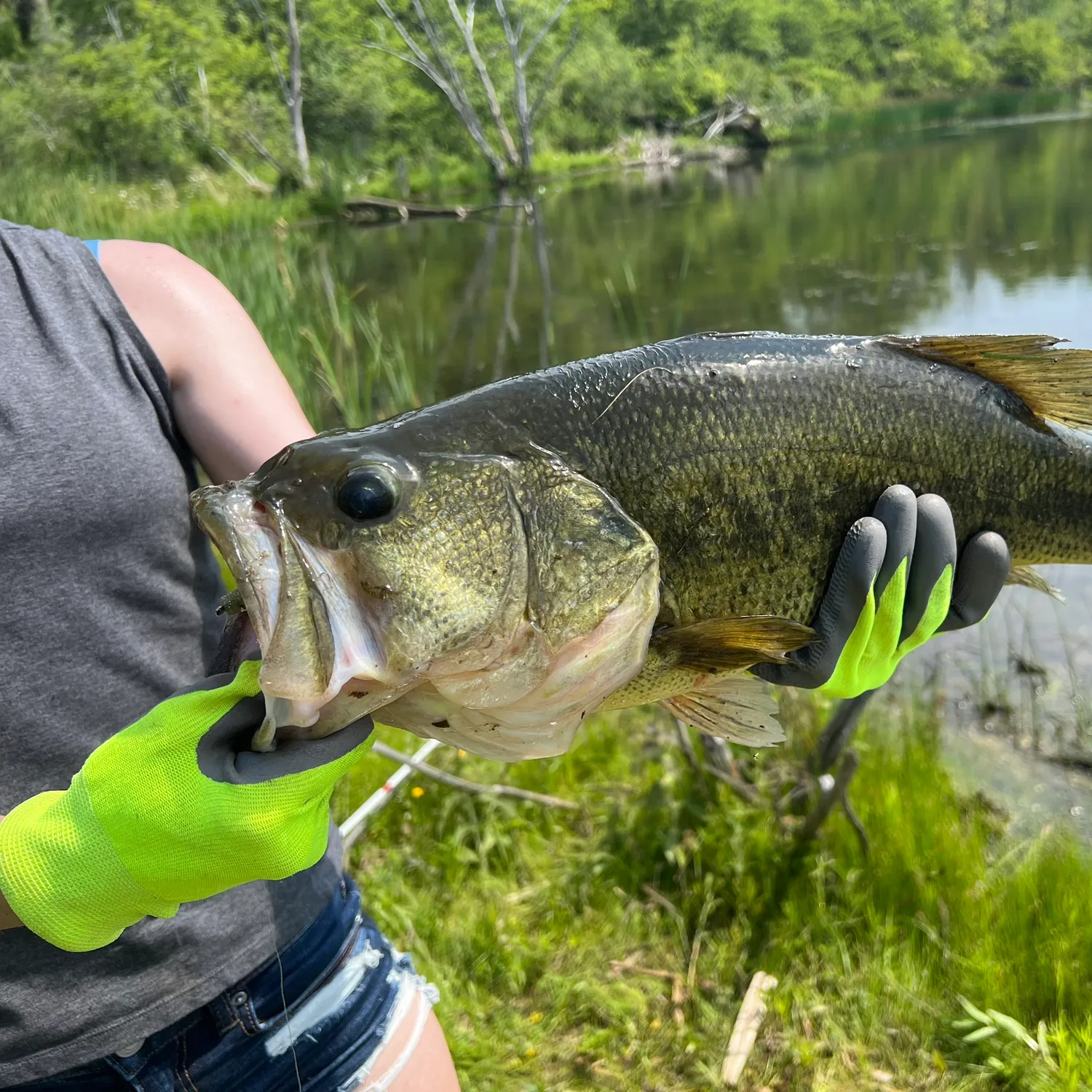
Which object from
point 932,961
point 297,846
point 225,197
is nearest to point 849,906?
point 932,961

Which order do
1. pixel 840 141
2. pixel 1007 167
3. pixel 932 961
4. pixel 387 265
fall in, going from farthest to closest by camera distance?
pixel 840 141 < pixel 1007 167 < pixel 387 265 < pixel 932 961

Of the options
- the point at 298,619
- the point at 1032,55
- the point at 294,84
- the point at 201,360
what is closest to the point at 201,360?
the point at 201,360

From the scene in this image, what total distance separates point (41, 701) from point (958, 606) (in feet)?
5.60

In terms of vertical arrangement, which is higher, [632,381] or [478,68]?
[478,68]

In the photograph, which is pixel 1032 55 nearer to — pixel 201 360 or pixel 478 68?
pixel 478 68

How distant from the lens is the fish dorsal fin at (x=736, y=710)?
1.51 m

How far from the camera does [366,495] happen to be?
1.14 metres

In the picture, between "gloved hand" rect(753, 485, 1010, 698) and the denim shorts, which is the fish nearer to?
"gloved hand" rect(753, 485, 1010, 698)

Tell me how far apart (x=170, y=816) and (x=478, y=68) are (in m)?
38.4

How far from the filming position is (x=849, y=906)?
2.73 meters

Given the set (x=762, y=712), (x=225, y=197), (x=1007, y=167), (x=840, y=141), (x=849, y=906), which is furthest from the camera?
(x=840, y=141)

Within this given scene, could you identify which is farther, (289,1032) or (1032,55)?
(1032,55)

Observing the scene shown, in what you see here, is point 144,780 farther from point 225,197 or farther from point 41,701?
point 225,197

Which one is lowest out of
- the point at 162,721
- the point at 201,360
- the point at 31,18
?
the point at 162,721
